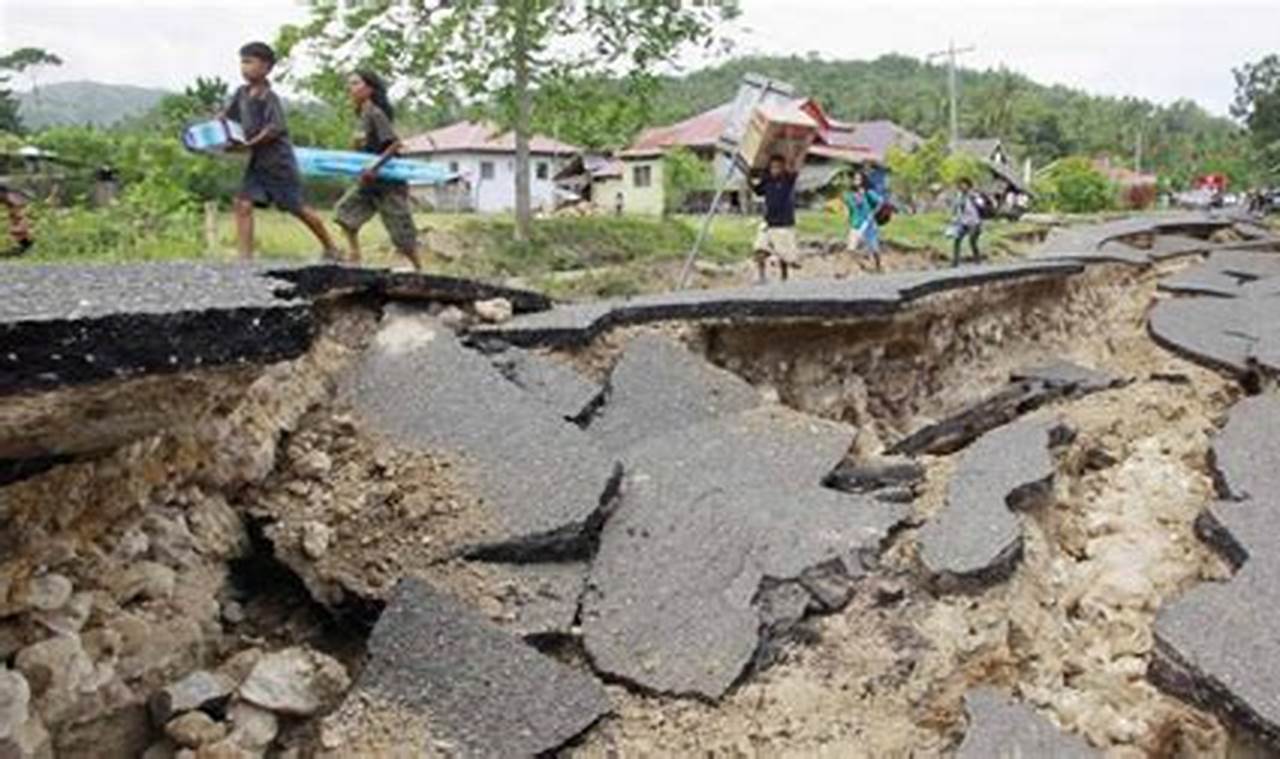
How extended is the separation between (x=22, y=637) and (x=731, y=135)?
7.27 m

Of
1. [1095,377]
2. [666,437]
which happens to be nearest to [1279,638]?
[666,437]

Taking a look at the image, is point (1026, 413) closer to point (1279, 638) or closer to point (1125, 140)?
point (1279, 638)

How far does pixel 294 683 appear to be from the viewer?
8.64 ft

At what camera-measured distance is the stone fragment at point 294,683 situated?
2.58 m

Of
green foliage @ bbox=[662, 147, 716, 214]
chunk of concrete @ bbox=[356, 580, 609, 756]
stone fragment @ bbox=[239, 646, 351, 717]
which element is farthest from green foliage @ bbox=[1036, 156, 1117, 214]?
stone fragment @ bbox=[239, 646, 351, 717]

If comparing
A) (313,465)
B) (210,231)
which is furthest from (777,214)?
(313,465)

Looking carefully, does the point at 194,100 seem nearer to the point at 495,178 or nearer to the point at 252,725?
the point at 495,178

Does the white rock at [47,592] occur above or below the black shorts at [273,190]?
below

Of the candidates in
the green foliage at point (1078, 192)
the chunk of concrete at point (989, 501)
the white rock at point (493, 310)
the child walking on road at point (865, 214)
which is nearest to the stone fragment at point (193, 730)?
the chunk of concrete at point (989, 501)

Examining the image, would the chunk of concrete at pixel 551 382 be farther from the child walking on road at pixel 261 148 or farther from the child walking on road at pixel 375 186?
the child walking on road at pixel 375 186

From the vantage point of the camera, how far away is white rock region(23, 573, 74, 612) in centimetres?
233

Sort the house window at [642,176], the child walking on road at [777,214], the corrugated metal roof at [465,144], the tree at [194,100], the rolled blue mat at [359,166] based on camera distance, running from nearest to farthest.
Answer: the rolled blue mat at [359,166] < the child walking on road at [777,214] < the tree at [194,100] < the house window at [642,176] < the corrugated metal roof at [465,144]

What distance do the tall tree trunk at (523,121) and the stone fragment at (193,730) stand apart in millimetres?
16613

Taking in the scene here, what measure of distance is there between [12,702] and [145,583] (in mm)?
493
